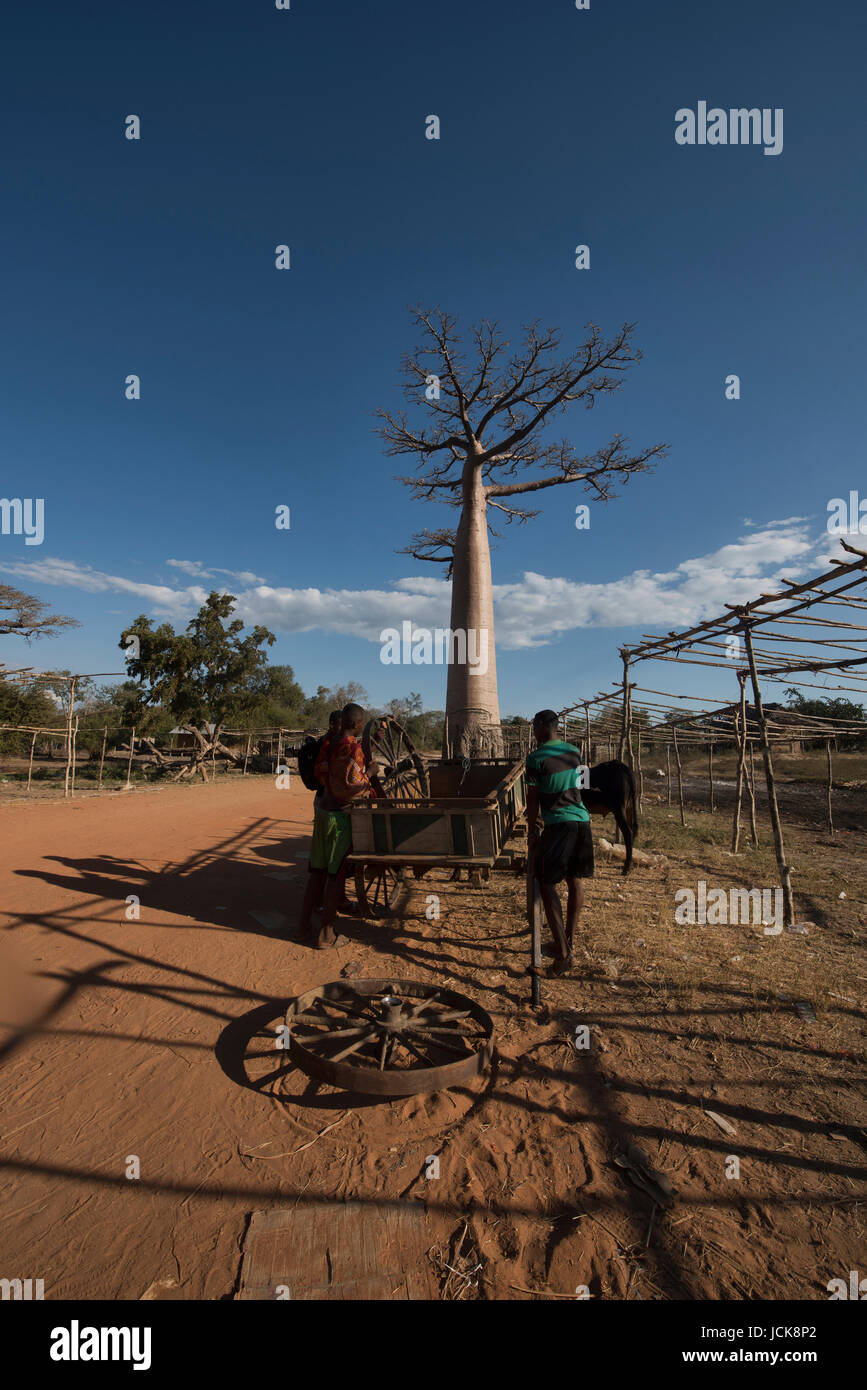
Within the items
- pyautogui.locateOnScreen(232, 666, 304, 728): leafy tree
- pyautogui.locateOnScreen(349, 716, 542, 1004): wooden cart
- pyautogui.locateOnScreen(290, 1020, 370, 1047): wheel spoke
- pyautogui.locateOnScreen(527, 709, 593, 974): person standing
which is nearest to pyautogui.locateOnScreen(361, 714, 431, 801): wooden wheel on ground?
pyautogui.locateOnScreen(349, 716, 542, 1004): wooden cart

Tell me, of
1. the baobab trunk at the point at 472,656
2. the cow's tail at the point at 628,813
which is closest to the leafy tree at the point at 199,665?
the baobab trunk at the point at 472,656

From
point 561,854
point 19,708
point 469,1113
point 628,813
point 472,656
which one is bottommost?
point 469,1113

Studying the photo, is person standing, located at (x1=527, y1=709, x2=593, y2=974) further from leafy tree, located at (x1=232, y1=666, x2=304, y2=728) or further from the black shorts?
leafy tree, located at (x1=232, y1=666, x2=304, y2=728)

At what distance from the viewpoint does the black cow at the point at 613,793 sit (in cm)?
434

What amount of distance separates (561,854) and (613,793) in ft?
3.02

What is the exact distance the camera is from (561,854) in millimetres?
3654

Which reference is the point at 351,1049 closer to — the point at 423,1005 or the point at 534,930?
the point at 423,1005

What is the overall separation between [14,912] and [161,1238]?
397 centimetres

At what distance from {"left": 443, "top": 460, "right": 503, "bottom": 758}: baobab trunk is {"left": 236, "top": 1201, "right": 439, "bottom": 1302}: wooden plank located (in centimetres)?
648

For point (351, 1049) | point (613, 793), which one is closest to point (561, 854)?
point (613, 793)

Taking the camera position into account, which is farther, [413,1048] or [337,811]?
[337,811]

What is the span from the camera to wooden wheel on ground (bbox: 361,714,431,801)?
209 inches

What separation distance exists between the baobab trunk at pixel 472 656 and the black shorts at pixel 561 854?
459 centimetres
